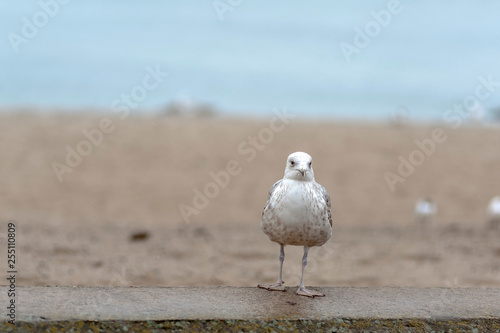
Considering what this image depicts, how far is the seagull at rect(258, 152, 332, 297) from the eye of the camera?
4.25 metres

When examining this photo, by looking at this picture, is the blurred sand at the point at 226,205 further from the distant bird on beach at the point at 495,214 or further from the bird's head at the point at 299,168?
the bird's head at the point at 299,168

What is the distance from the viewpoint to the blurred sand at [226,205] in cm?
897

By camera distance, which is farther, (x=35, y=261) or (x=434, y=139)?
(x=434, y=139)

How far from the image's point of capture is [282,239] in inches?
172

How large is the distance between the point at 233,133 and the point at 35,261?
15918 millimetres

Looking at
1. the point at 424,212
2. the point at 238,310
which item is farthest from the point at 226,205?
the point at 238,310

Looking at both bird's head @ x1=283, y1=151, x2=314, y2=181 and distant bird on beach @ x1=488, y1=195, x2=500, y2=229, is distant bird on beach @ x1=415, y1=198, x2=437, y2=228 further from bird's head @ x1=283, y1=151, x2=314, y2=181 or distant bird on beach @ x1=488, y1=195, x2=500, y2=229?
bird's head @ x1=283, y1=151, x2=314, y2=181

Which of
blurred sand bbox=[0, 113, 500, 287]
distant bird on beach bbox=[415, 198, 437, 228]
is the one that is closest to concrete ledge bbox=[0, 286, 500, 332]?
blurred sand bbox=[0, 113, 500, 287]

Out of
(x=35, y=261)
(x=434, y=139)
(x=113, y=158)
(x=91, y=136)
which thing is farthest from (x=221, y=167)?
(x=35, y=261)

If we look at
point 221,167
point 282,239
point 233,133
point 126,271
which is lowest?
point 126,271

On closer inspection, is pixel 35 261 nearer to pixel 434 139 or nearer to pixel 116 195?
pixel 116 195

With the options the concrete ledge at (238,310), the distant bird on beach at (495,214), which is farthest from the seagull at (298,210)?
the distant bird on beach at (495,214)

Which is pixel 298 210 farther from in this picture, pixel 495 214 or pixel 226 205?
pixel 226 205

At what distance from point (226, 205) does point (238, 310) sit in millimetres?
12429
